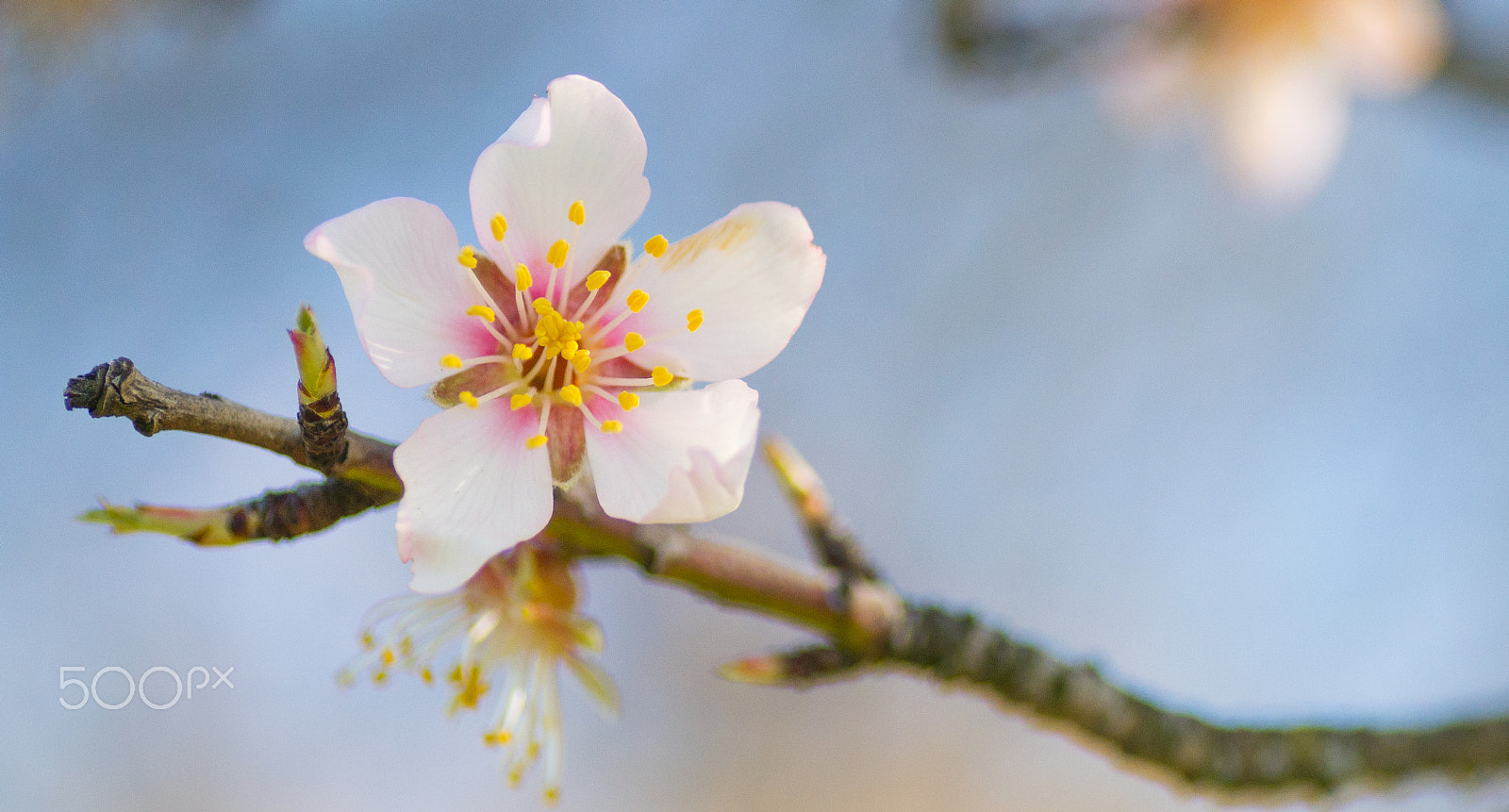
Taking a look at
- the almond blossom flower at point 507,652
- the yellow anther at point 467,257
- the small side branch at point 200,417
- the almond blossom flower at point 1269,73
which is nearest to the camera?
the small side branch at point 200,417

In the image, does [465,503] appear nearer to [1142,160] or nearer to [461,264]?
[461,264]

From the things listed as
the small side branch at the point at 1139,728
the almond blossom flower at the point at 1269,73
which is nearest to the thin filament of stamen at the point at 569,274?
the small side branch at the point at 1139,728

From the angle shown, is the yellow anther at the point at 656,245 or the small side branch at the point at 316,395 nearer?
the small side branch at the point at 316,395

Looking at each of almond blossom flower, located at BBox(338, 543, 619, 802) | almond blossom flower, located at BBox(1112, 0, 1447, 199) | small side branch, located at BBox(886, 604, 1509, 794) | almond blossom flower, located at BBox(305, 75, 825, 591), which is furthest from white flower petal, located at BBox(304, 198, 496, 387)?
almond blossom flower, located at BBox(1112, 0, 1447, 199)

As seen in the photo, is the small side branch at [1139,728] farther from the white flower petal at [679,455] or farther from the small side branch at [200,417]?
the small side branch at [200,417]

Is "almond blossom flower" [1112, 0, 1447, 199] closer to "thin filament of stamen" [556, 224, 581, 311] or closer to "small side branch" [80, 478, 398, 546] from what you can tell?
"thin filament of stamen" [556, 224, 581, 311]

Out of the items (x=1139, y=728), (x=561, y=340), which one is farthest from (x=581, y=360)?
(x=1139, y=728)

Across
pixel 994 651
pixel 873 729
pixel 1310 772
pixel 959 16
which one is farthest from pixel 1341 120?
pixel 873 729
